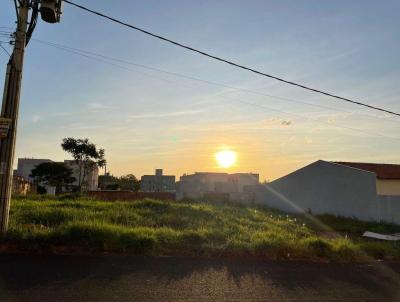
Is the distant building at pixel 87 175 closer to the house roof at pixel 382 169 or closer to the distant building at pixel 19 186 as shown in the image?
the distant building at pixel 19 186

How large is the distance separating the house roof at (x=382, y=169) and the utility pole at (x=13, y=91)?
1038 inches

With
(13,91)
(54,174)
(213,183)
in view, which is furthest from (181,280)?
(213,183)

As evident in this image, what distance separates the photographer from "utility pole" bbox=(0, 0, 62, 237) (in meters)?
9.49

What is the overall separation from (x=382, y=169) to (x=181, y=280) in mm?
31086

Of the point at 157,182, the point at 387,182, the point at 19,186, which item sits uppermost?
the point at 157,182

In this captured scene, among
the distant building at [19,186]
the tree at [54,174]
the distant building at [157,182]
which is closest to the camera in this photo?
the distant building at [19,186]

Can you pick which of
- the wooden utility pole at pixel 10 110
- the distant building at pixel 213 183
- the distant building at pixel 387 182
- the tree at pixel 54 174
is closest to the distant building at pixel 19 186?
the tree at pixel 54 174

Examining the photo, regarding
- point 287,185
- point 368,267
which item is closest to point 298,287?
point 368,267

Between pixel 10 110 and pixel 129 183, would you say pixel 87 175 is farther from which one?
pixel 10 110

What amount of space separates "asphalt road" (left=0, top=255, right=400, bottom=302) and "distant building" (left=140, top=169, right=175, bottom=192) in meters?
87.8

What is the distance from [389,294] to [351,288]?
1.97 ft

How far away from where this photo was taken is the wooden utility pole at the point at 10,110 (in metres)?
9.49

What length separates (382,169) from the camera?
34.5m

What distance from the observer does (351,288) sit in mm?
7461
